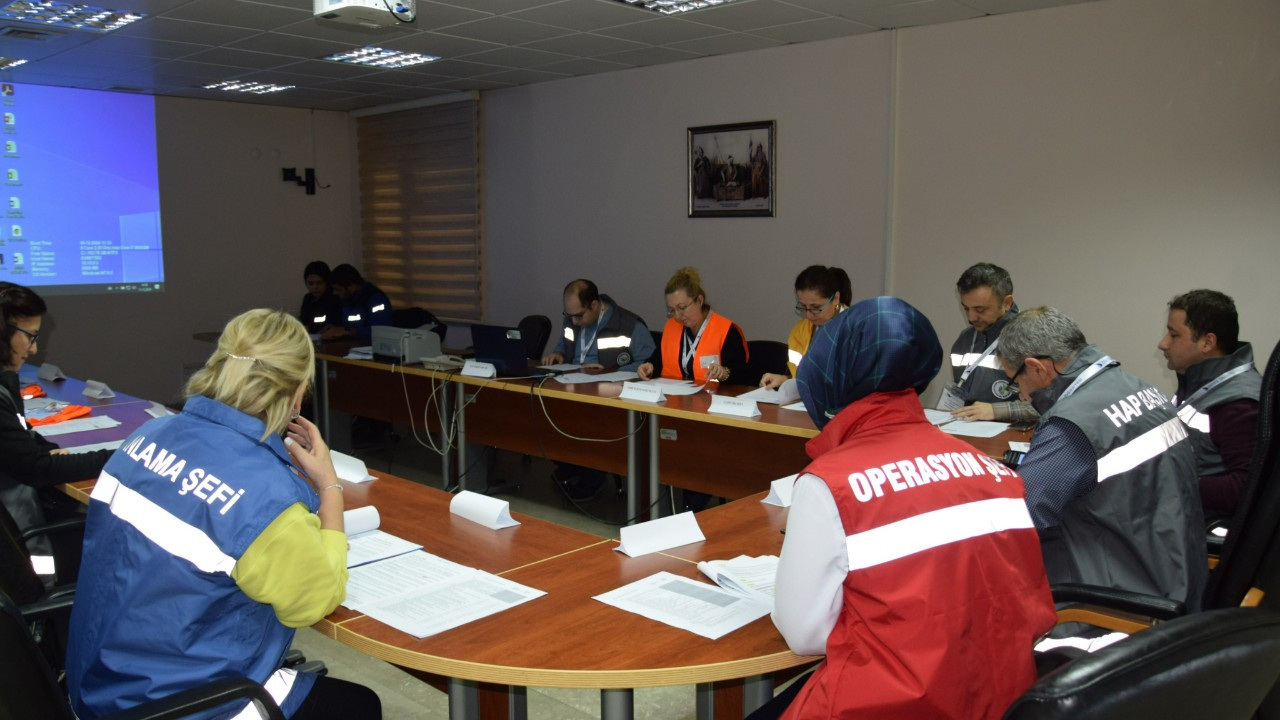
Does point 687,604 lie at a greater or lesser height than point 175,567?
lesser

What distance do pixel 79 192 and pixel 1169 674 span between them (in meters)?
8.29

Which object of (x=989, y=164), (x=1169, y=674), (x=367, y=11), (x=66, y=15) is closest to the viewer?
(x=1169, y=674)

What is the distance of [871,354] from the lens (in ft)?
4.94

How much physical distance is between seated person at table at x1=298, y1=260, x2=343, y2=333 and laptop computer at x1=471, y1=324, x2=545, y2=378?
2.69 m

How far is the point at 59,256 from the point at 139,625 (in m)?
7.00

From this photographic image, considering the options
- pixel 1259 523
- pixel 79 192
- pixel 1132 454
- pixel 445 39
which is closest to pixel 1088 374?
pixel 1132 454

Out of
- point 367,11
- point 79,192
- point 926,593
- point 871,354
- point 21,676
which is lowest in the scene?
point 21,676

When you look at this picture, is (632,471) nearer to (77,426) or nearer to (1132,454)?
(77,426)

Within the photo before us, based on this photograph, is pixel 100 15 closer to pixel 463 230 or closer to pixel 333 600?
pixel 463 230

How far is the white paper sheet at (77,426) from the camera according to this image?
362 cm

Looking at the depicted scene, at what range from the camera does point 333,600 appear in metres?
1.62

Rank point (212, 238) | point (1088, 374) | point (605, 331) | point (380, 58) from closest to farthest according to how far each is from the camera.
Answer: point (1088, 374) < point (605, 331) < point (380, 58) < point (212, 238)

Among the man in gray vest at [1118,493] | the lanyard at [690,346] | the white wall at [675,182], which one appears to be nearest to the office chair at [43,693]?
the man in gray vest at [1118,493]

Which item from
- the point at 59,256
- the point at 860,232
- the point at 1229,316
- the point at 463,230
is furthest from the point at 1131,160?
the point at 59,256
